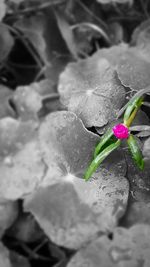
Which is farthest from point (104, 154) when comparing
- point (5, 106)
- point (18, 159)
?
point (5, 106)

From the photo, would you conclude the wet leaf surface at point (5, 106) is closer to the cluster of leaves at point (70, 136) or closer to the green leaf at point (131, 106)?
the cluster of leaves at point (70, 136)

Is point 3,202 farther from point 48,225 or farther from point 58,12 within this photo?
point 58,12

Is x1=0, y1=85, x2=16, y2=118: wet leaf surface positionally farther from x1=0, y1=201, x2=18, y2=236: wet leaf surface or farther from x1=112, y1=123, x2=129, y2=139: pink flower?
x1=112, y1=123, x2=129, y2=139: pink flower

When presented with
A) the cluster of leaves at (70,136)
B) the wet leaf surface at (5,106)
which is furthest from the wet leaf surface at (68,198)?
the wet leaf surface at (5,106)

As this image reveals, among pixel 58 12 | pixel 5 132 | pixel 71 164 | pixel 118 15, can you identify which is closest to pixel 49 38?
pixel 58 12

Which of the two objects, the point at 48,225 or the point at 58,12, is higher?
the point at 58,12

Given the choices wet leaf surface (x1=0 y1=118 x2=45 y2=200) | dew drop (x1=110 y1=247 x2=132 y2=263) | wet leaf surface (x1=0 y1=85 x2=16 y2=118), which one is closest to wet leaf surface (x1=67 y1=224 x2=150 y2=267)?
dew drop (x1=110 y1=247 x2=132 y2=263)

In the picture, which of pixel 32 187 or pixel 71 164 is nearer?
pixel 71 164
